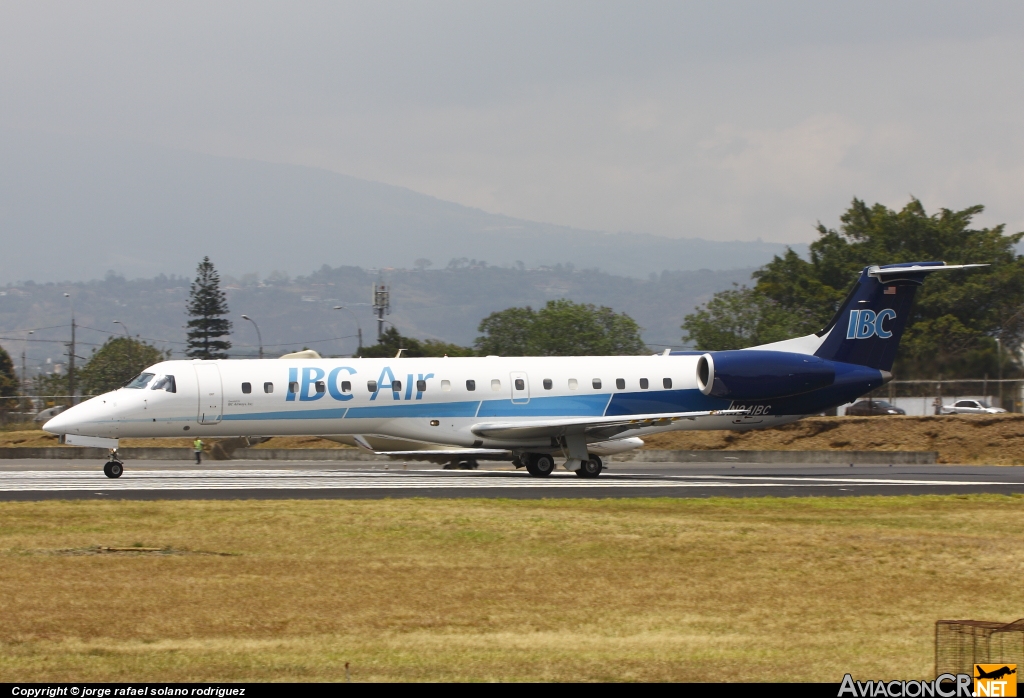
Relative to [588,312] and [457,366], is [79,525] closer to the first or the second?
[457,366]

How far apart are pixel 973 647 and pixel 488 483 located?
73.9ft

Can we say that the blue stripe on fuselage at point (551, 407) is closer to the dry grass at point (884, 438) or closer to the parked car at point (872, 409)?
the dry grass at point (884, 438)

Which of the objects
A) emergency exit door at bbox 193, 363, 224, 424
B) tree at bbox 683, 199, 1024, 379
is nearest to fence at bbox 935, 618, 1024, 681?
emergency exit door at bbox 193, 363, 224, 424

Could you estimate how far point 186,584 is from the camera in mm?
13055

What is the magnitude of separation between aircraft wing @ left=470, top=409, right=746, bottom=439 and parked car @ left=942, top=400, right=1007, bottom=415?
28.8 m

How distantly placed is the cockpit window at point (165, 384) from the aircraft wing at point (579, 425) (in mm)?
8699

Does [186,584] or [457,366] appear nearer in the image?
[186,584]

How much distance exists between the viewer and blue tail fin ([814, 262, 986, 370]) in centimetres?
3759

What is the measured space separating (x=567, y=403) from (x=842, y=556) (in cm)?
1980

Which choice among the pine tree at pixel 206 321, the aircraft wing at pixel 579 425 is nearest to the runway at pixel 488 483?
the aircraft wing at pixel 579 425

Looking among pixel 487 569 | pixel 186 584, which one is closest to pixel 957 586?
pixel 487 569

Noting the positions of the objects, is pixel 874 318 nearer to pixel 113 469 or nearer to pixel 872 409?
pixel 113 469

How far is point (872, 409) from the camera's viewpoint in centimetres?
6406

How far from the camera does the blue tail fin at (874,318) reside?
37.6 meters
